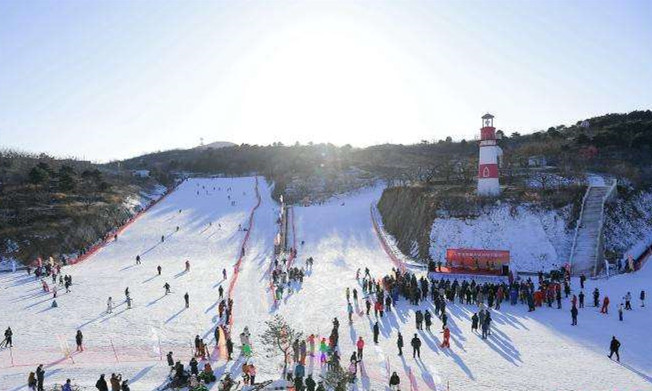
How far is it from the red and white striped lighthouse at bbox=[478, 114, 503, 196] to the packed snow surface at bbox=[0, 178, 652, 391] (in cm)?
621

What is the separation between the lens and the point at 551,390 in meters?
14.6

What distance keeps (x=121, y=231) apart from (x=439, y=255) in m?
30.5

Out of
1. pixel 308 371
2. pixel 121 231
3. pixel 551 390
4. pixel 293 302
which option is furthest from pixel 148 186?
pixel 551 390

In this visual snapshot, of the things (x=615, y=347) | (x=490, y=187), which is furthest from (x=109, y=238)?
(x=615, y=347)

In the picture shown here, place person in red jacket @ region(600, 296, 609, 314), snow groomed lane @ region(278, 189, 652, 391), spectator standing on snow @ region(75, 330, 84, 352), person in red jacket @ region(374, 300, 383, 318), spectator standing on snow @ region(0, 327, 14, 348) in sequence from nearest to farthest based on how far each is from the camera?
snow groomed lane @ region(278, 189, 652, 391)
spectator standing on snow @ region(75, 330, 84, 352)
spectator standing on snow @ region(0, 327, 14, 348)
person in red jacket @ region(600, 296, 609, 314)
person in red jacket @ region(374, 300, 383, 318)

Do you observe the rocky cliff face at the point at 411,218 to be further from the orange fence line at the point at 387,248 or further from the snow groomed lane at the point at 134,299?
the snow groomed lane at the point at 134,299

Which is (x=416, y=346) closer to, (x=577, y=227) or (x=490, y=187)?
(x=577, y=227)

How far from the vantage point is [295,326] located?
22.3 meters

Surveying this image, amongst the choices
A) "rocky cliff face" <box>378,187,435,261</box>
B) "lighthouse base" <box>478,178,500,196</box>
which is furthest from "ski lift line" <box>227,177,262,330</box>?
"lighthouse base" <box>478,178,500,196</box>

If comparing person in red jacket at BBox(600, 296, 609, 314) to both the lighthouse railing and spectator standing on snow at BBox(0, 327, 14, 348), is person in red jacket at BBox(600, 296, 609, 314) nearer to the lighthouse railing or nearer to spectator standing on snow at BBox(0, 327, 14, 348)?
the lighthouse railing

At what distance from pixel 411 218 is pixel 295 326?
20646 millimetres

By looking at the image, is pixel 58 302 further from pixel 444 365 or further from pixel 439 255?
pixel 439 255

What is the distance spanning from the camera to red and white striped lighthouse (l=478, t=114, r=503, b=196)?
119 ft

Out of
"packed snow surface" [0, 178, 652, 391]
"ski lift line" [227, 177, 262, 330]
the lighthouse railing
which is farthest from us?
the lighthouse railing
